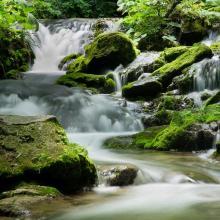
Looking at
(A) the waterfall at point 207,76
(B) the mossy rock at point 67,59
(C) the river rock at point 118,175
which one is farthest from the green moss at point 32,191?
(B) the mossy rock at point 67,59

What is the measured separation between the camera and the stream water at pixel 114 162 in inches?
168

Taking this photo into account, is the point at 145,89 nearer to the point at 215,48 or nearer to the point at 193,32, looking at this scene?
the point at 215,48

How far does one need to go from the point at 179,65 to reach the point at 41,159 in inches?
321

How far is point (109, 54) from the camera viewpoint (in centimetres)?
1438

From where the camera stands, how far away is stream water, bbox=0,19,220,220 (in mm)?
4266

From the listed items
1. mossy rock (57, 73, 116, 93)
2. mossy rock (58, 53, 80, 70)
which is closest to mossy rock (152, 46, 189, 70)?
mossy rock (57, 73, 116, 93)

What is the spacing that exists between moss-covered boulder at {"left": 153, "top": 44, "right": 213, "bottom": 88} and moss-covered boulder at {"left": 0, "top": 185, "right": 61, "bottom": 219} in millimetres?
7971

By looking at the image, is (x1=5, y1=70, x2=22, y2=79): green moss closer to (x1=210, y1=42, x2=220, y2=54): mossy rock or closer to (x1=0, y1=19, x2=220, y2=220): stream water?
(x1=0, y1=19, x2=220, y2=220): stream water

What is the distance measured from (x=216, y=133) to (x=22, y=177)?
4.22m

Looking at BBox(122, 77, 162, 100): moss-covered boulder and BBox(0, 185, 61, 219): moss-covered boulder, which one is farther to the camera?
BBox(122, 77, 162, 100): moss-covered boulder

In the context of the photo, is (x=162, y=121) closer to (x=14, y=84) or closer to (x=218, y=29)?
(x=14, y=84)

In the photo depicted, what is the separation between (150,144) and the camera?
8266 mm

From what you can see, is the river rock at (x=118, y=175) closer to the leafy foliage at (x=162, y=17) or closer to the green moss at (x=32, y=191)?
the green moss at (x=32, y=191)

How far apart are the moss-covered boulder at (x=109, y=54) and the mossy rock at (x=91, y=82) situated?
2.55ft
